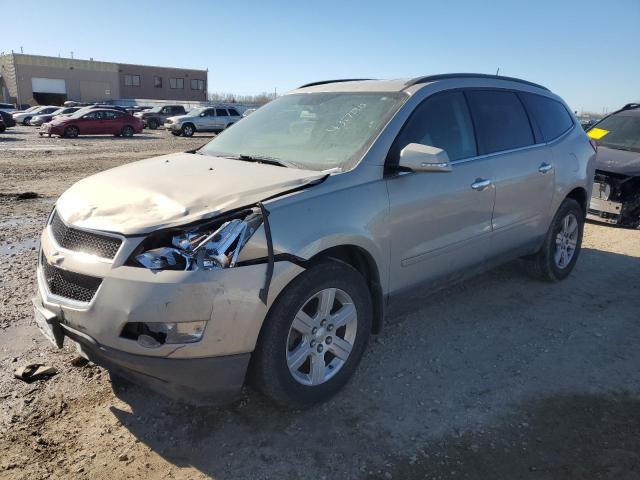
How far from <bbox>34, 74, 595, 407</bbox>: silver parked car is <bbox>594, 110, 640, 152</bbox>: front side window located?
16.1ft

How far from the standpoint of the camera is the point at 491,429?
2982 mm

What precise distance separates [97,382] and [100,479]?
936 millimetres

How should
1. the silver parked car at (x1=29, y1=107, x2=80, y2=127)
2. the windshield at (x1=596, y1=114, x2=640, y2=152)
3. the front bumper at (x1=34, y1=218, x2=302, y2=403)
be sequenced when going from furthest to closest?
1. the silver parked car at (x1=29, y1=107, x2=80, y2=127)
2. the windshield at (x1=596, y1=114, x2=640, y2=152)
3. the front bumper at (x1=34, y1=218, x2=302, y2=403)

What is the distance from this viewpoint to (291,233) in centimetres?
275

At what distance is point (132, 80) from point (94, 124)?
2220 inches

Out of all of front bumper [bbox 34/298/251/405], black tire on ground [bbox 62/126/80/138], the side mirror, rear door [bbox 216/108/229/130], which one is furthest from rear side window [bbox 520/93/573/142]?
rear door [bbox 216/108/229/130]

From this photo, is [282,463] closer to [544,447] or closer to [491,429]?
[491,429]

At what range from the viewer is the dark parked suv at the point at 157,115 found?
3812 centimetres

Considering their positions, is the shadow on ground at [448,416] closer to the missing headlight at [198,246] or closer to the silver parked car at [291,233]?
the silver parked car at [291,233]

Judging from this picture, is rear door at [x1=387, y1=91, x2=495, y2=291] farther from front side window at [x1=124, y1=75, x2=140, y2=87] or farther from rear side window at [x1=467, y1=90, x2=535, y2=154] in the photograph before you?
front side window at [x1=124, y1=75, x2=140, y2=87]

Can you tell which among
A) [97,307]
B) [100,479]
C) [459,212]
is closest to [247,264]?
[97,307]

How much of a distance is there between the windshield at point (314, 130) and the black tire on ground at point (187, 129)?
27.5 metres

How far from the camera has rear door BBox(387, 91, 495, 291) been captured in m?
3.42

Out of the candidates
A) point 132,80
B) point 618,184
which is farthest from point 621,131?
point 132,80
